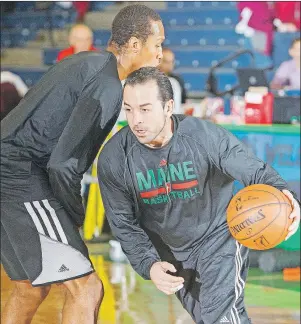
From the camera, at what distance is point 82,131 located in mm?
3939

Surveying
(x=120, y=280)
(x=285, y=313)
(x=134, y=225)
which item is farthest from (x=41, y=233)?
(x=120, y=280)

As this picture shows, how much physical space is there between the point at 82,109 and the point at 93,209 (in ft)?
15.9

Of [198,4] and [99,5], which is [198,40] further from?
[99,5]

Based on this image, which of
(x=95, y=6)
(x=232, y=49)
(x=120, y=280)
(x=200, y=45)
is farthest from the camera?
(x=95, y=6)

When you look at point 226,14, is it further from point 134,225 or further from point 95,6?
point 134,225

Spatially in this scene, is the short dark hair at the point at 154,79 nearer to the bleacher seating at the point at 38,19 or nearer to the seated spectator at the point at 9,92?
the seated spectator at the point at 9,92

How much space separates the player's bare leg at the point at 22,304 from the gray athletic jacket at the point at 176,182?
0.52 meters

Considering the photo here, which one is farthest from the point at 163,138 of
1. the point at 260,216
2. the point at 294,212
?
the point at 294,212

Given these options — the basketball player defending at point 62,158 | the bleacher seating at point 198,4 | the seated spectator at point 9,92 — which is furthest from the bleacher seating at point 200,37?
the basketball player defending at point 62,158

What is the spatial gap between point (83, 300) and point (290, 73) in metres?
5.93

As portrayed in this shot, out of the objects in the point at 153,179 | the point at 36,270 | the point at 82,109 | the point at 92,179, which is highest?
the point at 82,109

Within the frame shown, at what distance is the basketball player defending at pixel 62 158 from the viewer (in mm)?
3969

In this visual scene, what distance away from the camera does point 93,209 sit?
8734mm

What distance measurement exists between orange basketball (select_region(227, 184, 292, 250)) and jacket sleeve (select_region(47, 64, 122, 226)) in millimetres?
711
